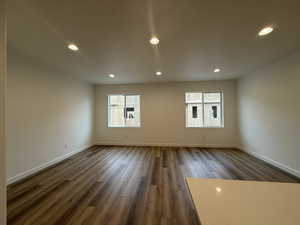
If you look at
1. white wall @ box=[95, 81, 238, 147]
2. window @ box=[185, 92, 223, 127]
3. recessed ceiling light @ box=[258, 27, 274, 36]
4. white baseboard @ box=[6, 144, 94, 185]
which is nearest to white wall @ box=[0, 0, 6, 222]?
white baseboard @ box=[6, 144, 94, 185]

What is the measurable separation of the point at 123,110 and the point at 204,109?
3323mm

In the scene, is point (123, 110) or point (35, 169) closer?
point (35, 169)

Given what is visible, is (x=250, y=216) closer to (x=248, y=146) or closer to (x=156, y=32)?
(x=156, y=32)

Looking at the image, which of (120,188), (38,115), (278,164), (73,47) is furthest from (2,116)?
(278,164)

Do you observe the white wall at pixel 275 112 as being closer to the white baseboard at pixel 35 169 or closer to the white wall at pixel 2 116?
the white wall at pixel 2 116

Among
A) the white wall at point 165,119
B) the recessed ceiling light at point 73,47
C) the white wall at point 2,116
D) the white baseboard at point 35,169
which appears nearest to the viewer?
the white wall at point 2,116

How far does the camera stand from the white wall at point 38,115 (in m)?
2.61

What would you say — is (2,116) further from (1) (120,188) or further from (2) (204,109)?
(2) (204,109)

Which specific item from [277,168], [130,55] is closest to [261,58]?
[277,168]

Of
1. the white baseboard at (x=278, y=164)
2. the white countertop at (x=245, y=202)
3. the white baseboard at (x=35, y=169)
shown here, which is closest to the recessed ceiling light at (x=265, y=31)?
the white countertop at (x=245, y=202)

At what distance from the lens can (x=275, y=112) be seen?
321 cm

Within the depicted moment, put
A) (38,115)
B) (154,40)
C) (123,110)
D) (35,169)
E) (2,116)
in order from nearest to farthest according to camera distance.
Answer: (2,116), (154,40), (35,169), (38,115), (123,110)

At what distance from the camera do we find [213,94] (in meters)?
5.23

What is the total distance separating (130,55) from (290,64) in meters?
3.35
